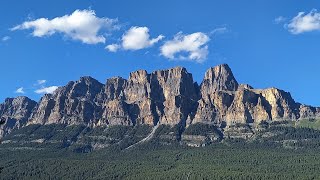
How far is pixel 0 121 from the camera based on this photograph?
28.6 meters
